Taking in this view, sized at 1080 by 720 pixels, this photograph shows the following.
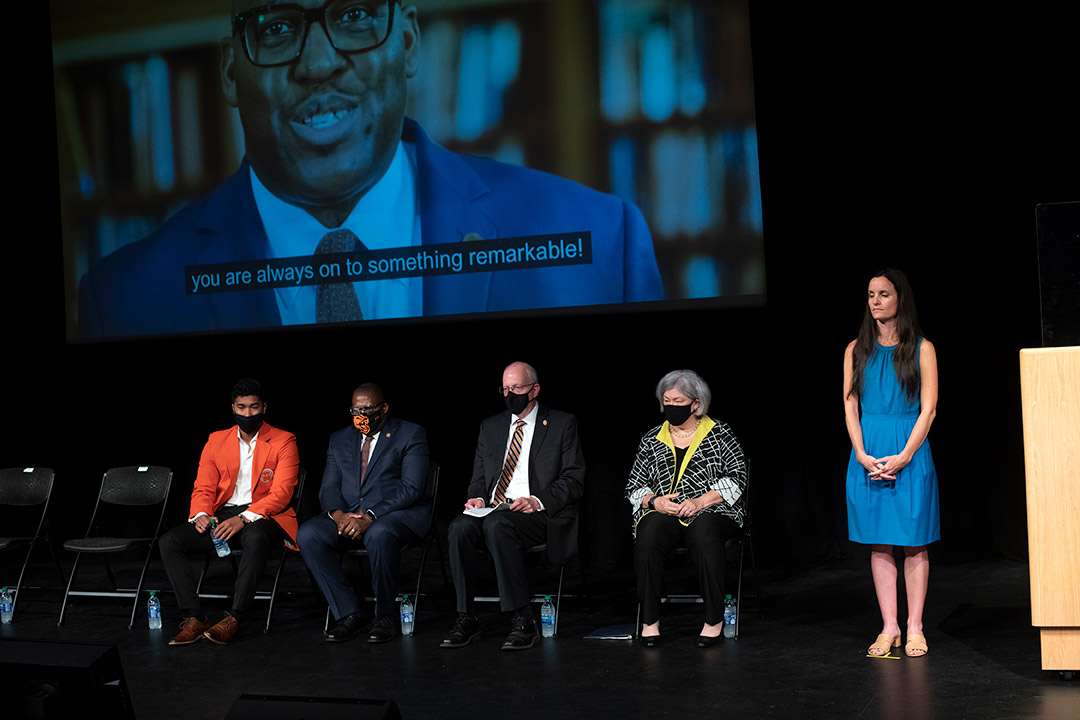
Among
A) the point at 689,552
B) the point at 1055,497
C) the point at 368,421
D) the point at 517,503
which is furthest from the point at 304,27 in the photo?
the point at 1055,497

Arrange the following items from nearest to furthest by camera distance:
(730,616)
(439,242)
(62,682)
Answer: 1. (62,682)
2. (730,616)
3. (439,242)

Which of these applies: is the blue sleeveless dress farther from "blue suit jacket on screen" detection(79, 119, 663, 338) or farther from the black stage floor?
"blue suit jacket on screen" detection(79, 119, 663, 338)

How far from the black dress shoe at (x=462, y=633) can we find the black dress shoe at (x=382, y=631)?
255mm

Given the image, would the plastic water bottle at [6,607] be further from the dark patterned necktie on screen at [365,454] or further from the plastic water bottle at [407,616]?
the plastic water bottle at [407,616]

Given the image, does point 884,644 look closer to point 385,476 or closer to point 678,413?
point 678,413

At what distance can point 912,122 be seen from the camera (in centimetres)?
582

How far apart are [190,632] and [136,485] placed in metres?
1.28

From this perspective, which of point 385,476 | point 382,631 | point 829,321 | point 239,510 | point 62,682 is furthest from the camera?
point 829,321

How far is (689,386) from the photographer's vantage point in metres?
4.95

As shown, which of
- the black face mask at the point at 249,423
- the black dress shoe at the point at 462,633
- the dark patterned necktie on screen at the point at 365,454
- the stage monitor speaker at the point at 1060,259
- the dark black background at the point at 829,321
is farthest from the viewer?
the dark black background at the point at 829,321

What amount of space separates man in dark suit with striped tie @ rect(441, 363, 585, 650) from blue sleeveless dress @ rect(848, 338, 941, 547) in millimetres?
1330

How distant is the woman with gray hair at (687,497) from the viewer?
15.4ft

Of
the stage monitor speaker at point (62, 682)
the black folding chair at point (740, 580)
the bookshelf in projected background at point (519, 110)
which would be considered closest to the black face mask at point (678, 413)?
the black folding chair at point (740, 580)

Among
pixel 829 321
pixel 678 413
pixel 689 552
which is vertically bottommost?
pixel 689 552
